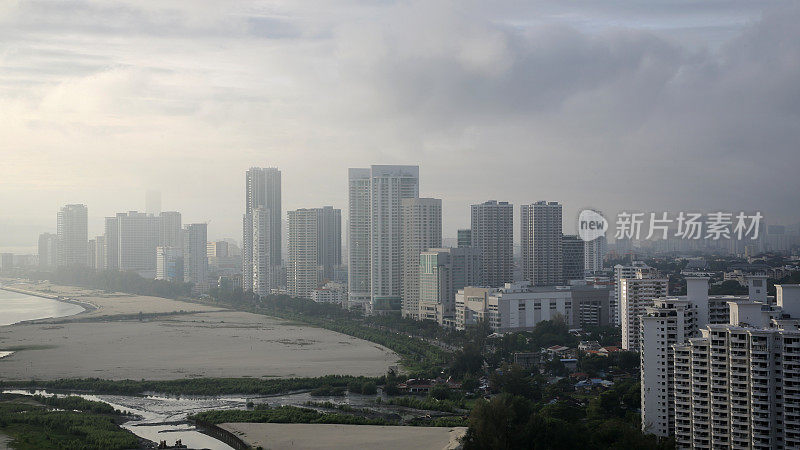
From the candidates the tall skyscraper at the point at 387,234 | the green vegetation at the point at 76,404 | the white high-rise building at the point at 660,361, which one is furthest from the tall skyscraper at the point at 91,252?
the white high-rise building at the point at 660,361

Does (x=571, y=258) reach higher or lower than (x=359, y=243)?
lower

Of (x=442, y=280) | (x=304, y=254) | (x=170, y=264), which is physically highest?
(x=304, y=254)

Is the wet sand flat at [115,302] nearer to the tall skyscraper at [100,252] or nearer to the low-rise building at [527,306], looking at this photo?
the tall skyscraper at [100,252]

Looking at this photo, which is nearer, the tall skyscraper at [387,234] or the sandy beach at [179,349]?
the sandy beach at [179,349]

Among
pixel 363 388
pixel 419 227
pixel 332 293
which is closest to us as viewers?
pixel 363 388

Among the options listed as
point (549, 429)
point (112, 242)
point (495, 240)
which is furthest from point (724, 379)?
point (112, 242)

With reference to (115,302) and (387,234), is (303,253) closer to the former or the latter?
(387,234)
